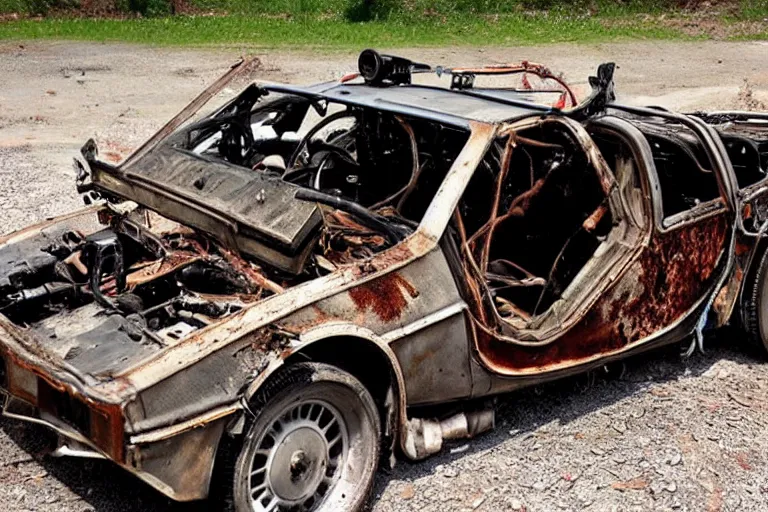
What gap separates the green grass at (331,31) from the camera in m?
19.2

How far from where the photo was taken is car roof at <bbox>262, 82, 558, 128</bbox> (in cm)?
491

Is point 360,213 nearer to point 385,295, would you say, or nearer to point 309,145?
point 385,295

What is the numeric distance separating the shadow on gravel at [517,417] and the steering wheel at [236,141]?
2.07 metres

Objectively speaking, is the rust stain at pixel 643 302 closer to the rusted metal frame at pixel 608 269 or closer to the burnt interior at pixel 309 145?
the rusted metal frame at pixel 608 269

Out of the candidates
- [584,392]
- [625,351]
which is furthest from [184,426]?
[584,392]

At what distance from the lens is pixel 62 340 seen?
13.5 ft

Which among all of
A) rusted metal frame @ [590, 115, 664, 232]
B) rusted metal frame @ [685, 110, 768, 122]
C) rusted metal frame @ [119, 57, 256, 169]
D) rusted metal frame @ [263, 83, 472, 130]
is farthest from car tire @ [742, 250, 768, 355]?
rusted metal frame @ [119, 57, 256, 169]

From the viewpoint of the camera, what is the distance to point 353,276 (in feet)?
13.6

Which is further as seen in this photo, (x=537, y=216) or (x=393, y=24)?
(x=393, y=24)

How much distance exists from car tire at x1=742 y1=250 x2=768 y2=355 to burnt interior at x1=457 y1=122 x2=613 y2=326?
143 centimetres

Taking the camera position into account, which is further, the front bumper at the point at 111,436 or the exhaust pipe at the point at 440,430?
the exhaust pipe at the point at 440,430

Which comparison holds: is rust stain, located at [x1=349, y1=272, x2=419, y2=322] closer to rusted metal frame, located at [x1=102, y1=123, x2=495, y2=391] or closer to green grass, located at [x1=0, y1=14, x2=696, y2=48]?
rusted metal frame, located at [x1=102, y1=123, x2=495, y2=391]

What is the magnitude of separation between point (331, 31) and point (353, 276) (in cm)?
1689

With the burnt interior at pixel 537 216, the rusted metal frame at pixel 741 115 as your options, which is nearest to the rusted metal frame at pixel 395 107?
the burnt interior at pixel 537 216
